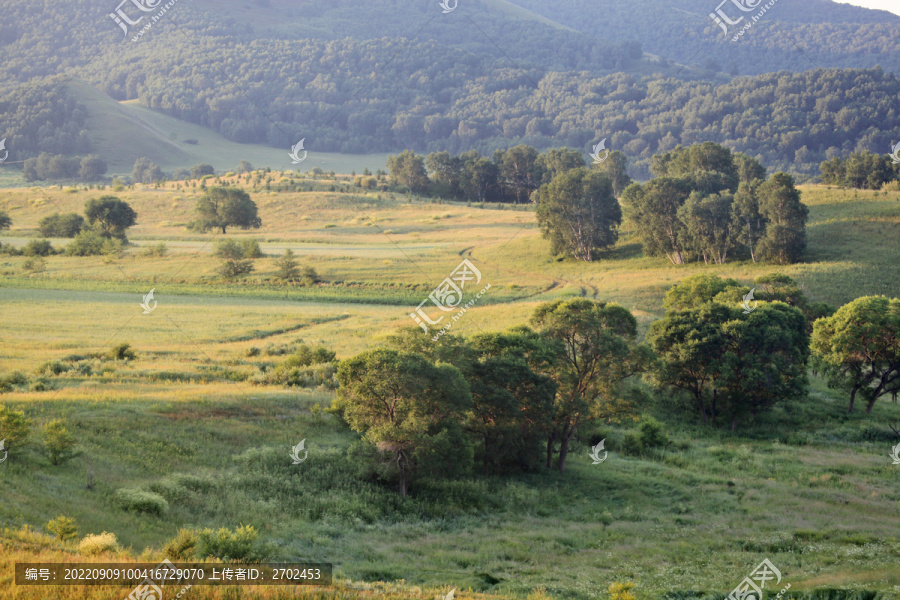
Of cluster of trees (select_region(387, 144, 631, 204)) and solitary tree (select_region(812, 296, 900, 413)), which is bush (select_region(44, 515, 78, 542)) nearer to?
solitary tree (select_region(812, 296, 900, 413))

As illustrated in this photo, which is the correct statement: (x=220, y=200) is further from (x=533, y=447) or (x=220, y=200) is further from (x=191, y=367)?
(x=533, y=447)

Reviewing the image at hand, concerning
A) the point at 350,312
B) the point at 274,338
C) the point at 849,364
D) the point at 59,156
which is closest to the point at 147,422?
the point at 274,338

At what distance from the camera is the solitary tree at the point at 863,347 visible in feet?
145

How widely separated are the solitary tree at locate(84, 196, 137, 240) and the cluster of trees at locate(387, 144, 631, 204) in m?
64.0

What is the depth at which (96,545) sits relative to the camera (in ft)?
43.9

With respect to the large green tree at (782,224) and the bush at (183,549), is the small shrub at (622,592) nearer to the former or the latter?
the bush at (183,549)

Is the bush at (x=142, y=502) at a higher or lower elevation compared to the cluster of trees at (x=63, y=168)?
lower

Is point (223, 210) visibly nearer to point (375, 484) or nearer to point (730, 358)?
point (730, 358)

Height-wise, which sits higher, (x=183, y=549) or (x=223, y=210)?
(x=223, y=210)

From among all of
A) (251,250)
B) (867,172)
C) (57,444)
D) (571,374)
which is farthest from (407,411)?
(867,172)

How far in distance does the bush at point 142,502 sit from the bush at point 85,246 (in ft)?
258

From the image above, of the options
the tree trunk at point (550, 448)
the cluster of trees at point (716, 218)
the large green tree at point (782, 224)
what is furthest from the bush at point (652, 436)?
the large green tree at point (782, 224)

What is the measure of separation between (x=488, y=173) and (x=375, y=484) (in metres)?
123

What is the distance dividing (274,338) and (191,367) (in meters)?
12.9
